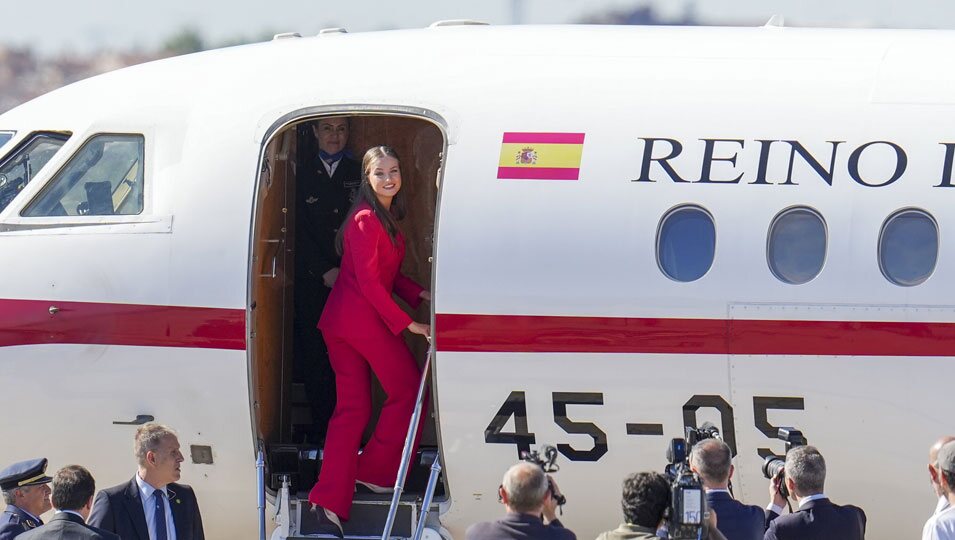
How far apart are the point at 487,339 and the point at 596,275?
2.39 ft

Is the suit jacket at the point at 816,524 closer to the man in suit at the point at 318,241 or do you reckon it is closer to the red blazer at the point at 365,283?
the red blazer at the point at 365,283

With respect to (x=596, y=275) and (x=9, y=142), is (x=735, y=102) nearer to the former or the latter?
(x=596, y=275)

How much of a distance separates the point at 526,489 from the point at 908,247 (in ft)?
10.1

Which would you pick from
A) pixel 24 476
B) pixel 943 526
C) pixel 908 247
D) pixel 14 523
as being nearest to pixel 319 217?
pixel 24 476

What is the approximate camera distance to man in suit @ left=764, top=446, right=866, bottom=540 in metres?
7.16

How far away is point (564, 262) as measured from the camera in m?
8.36

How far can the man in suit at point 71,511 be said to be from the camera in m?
6.87

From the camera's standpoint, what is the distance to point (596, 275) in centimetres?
833

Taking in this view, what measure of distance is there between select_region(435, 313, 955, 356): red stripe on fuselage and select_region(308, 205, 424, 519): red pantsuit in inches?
21.5

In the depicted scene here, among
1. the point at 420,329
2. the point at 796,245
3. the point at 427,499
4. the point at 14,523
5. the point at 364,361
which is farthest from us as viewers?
the point at 364,361

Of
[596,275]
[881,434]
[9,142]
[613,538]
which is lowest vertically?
[613,538]

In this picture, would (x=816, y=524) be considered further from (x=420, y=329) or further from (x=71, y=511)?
(x=71, y=511)

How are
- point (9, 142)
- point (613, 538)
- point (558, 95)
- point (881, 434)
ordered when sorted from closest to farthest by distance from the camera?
point (613, 538), point (881, 434), point (558, 95), point (9, 142)

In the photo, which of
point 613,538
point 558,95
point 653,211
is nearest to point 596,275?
point 653,211
